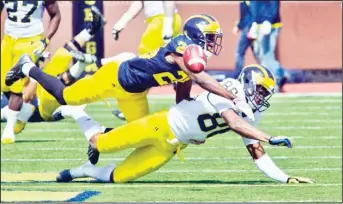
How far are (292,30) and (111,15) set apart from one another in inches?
93.6

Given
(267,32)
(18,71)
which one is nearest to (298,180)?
(18,71)

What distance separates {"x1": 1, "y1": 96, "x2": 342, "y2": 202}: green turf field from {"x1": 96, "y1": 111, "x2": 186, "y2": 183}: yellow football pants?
0.13 m

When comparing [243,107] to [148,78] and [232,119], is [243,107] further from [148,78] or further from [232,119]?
[148,78]

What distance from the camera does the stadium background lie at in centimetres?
1650

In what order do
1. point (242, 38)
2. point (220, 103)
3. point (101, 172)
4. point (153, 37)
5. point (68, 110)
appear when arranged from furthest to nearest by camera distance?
point (242, 38)
point (153, 37)
point (68, 110)
point (101, 172)
point (220, 103)

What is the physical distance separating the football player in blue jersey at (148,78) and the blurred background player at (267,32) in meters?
6.59

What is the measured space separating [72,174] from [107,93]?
2.00 feet

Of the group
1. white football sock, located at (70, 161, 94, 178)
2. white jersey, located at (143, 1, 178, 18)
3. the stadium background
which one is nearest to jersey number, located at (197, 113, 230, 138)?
white football sock, located at (70, 161, 94, 178)

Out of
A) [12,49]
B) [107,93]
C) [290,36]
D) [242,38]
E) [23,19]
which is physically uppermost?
[107,93]

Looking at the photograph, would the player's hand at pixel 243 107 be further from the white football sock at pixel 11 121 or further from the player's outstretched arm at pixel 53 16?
the player's outstretched arm at pixel 53 16

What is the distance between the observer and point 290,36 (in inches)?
658

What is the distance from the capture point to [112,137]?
832 centimetres

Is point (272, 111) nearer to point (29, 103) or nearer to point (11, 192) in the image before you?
point (29, 103)

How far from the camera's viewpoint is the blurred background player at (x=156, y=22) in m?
12.3
